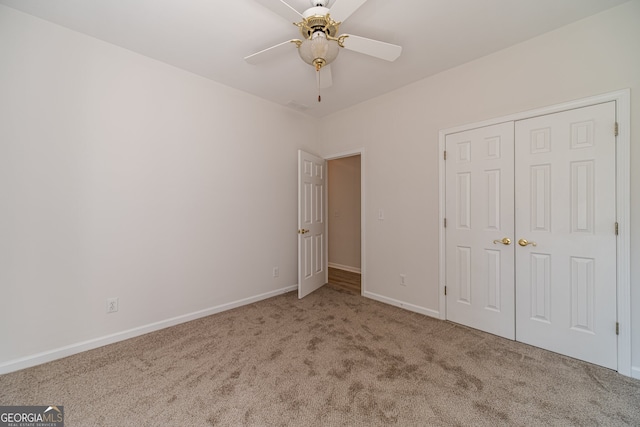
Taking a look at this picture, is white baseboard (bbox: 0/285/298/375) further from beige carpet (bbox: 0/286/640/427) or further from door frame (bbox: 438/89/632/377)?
door frame (bbox: 438/89/632/377)

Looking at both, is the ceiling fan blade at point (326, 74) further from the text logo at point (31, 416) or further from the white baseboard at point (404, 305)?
the text logo at point (31, 416)

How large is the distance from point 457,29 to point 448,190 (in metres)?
1.49

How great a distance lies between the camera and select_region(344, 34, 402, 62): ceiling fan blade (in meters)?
1.77

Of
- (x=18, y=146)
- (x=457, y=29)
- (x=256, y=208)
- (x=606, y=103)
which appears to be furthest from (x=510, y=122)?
(x=18, y=146)

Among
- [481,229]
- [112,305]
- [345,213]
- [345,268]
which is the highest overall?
[345,213]

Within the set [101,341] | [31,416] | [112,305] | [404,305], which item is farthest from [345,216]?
[31,416]

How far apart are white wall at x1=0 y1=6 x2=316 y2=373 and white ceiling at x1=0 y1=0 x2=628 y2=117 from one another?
0.76ft

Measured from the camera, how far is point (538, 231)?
2189 millimetres

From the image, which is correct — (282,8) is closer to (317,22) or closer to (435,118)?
(317,22)

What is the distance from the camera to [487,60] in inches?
95.3

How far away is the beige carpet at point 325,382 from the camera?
1454 millimetres

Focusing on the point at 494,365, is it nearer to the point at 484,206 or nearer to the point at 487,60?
the point at 484,206

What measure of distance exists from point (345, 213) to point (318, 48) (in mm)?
3965

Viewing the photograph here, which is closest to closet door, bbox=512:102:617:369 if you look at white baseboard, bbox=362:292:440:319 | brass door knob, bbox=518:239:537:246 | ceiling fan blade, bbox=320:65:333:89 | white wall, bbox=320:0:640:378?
brass door knob, bbox=518:239:537:246
